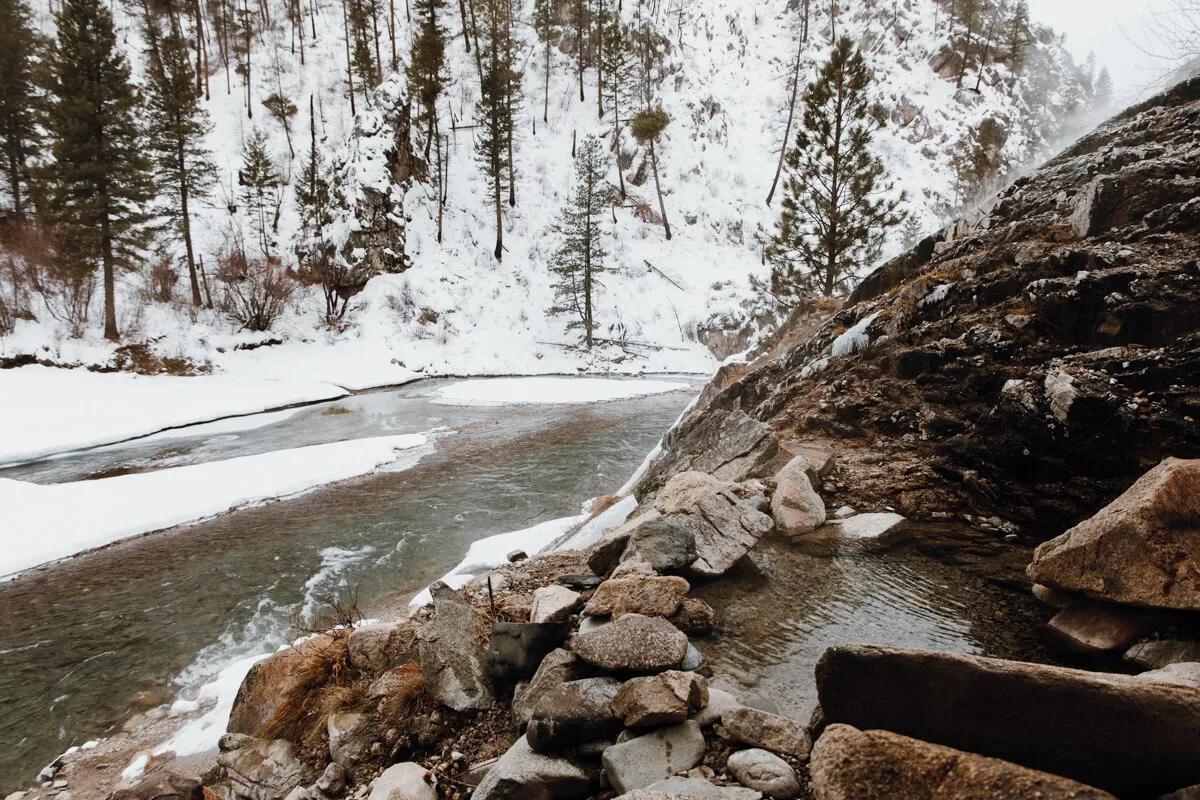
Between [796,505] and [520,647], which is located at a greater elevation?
[796,505]

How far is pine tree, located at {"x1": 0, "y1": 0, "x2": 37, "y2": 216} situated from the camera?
913 inches

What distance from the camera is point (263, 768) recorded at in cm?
299

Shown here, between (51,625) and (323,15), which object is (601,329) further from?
(323,15)

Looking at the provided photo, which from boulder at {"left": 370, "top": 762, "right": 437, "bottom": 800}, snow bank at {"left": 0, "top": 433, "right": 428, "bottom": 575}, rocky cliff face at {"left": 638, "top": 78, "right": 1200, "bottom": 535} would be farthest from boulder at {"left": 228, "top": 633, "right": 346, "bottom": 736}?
snow bank at {"left": 0, "top": 433, "right": 428, "bottom": 575}

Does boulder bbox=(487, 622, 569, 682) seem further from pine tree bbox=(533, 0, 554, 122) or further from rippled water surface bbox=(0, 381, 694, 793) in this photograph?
pine tree bbox=(533, 0, 554, 122)

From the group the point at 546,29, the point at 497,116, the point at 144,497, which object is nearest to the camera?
the point at 144,497

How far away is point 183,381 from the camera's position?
19.8 m

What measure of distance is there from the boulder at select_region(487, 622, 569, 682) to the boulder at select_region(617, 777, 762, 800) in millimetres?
1132

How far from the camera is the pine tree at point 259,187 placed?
101ft

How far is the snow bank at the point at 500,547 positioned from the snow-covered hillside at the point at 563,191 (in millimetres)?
19213

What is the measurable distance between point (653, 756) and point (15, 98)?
37.7 m

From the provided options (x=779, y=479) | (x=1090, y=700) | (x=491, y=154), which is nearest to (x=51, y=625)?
(x=779, y=479)

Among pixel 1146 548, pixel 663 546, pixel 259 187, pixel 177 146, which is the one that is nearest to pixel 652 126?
pixel 259 187

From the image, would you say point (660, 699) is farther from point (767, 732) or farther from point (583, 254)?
point (583, 254)
